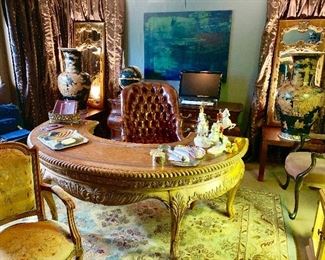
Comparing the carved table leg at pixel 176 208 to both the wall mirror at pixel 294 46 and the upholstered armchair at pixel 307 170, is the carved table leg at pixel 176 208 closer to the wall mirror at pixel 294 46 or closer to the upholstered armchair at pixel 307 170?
the upholstered armchair at pixel 307 170

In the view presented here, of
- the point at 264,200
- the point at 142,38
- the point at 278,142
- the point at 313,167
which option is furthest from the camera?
the point at 142,38

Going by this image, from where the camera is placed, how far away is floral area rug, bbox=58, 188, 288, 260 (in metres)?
2.10

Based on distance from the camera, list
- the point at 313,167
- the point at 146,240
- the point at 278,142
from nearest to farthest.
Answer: the point at 146,240
the point at 313,167
the point at 278,142

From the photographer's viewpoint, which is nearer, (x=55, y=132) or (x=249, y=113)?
(x=55, y=132)

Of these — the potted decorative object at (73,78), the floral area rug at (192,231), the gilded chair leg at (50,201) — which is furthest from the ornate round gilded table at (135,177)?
the potted decorative object at (73,78)

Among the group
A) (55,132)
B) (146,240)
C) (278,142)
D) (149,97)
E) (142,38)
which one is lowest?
(146,240)

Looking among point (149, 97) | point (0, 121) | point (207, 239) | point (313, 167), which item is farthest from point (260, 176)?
point (0, 121)

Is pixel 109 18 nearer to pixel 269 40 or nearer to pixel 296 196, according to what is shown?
pixel 269 40

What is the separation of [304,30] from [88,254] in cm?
325

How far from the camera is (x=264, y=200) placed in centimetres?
283

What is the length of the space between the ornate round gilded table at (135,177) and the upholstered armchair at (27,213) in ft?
0.64

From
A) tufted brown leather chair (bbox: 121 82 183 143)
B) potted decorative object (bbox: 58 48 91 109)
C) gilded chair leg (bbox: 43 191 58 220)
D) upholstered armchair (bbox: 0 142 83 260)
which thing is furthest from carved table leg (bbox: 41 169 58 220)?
potted decorative object (bbox: 58 48 91 109)

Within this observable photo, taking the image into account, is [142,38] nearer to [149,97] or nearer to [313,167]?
[149,97]

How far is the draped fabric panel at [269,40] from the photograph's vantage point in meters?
3.21
